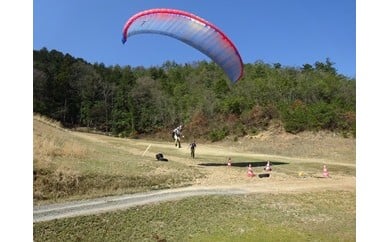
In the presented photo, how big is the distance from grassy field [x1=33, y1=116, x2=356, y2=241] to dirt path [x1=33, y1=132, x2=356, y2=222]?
27mm

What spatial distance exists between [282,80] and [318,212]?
12.6 ft

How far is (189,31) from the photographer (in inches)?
254

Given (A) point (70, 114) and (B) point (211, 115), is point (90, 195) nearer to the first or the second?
(B) point (211, 115)

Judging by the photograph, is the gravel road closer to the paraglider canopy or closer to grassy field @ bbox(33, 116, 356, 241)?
grassy field @ bbox(33, 116, 356, 241)

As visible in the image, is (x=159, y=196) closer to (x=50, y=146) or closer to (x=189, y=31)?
(x=50, y=146)

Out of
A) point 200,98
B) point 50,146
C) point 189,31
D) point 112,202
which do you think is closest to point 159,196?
point 112,202

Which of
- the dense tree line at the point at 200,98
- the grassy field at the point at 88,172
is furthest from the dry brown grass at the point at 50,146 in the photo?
the dense tree line at the point at 200,98

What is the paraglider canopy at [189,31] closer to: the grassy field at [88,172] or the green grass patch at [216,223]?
the grassy field at [88,172]

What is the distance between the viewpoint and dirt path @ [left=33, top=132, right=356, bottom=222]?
→ 17.8 feet

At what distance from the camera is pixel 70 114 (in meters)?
10.7

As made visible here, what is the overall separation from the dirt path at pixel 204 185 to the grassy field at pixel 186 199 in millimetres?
27

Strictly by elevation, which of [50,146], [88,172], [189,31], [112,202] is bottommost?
[112,202]

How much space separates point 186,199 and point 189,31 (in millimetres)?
2104
